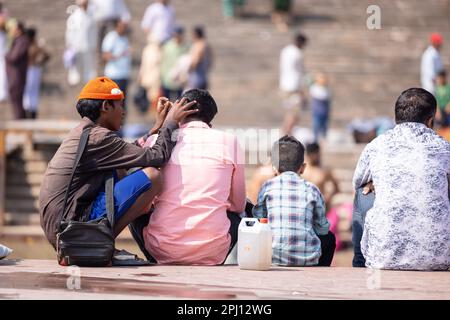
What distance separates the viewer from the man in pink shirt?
287 inches

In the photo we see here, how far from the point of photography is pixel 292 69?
62.9ft

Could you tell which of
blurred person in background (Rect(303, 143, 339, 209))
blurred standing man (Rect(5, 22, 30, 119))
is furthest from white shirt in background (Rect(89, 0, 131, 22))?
blurred person in background (Rect(303, 143, 339, 209))

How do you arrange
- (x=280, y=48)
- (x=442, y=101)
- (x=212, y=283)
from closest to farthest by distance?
1. (x=212, y=283)
2. (x=442, y=101)
3. (x=280, y=48)

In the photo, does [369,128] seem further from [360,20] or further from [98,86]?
[98,86]

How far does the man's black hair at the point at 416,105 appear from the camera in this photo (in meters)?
7.33

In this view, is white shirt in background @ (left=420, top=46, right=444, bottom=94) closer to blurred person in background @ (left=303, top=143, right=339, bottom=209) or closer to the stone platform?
blurred person in background @ (left=303, top=143, right=339, bottom=209)

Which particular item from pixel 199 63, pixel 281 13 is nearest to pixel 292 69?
pixel 199 63

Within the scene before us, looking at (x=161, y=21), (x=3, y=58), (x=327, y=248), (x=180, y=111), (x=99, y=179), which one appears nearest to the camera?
(x=99, y=179)

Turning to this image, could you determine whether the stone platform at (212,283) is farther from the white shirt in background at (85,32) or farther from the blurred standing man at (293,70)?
the blurred standing man at (293,70)

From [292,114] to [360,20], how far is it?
240 inches

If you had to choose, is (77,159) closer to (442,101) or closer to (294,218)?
(294,218)

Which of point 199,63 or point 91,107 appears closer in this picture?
point 91,107

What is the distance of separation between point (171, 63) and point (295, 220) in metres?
11.8

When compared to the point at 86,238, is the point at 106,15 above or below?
above
